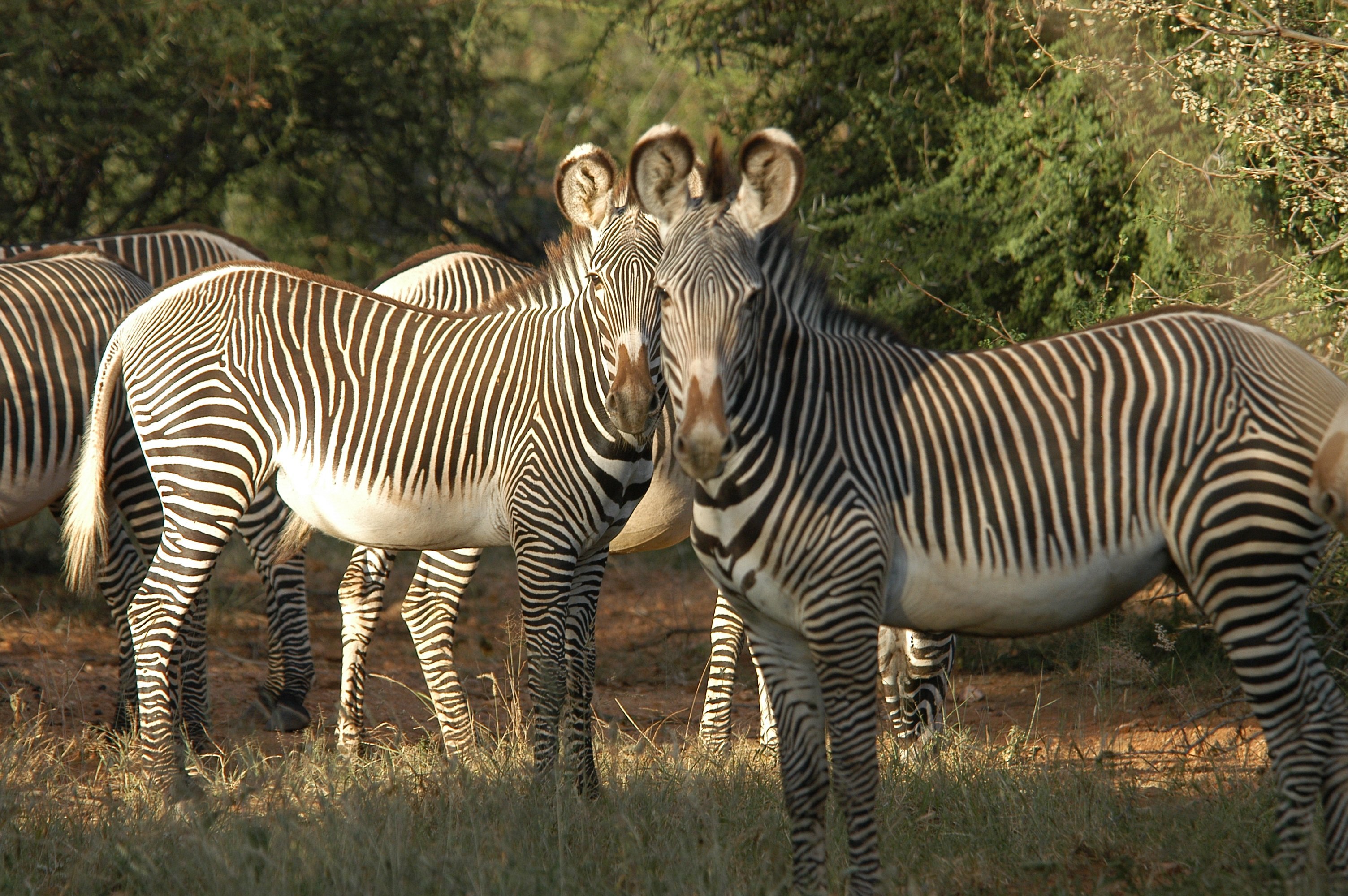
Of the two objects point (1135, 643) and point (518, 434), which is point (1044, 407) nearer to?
point (518, 434)

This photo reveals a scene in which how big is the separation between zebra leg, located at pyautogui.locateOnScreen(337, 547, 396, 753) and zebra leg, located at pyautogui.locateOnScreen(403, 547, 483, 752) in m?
0.20

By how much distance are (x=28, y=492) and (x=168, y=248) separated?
228 cm

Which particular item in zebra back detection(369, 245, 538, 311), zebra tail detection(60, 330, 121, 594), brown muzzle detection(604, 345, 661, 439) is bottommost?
zebra tail detection(60, 330, 121, 594)

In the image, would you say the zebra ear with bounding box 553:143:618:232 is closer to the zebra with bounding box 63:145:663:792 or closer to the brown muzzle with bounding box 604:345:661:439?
the zebra with bounding box 63:145:663:792

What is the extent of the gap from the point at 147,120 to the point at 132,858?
6.95 metres

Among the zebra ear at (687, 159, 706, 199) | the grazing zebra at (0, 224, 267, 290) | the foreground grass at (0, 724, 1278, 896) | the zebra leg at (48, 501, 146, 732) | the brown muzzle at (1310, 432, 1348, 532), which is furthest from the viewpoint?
the grazing zebra at (0, 224, 267, 290)

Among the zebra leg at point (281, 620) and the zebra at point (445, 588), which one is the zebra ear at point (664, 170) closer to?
the zebra at point (445, 588)

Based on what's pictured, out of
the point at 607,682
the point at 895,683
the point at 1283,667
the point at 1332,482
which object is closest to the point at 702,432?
the point at 1332,482

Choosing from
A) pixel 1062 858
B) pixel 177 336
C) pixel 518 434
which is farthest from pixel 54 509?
pixel 1062 858

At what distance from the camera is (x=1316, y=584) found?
5.30 metres

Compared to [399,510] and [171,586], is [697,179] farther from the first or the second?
[171,586]

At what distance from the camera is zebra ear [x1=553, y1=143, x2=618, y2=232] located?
483cm

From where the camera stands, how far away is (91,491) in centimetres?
512

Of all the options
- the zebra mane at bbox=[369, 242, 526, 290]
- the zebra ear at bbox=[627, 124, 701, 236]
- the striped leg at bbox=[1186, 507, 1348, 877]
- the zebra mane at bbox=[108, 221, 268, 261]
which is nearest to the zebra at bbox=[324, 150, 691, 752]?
the zebra mane at bbox=[369, 242, 526, 290]
